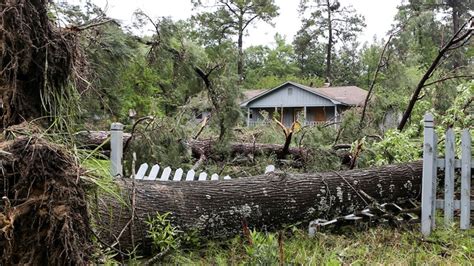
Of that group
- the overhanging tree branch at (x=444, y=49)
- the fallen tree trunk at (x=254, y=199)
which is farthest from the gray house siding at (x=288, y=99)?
the fallen tree trunk at (x=254, y=199)

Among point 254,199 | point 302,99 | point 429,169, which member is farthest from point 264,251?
point 302,99

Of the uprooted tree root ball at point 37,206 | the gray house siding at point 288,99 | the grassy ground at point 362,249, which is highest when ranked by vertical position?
the gray house siding at point 288,99

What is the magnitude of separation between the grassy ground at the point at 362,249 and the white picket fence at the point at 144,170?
936mm

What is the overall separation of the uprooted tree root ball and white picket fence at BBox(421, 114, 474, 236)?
378 centimetres

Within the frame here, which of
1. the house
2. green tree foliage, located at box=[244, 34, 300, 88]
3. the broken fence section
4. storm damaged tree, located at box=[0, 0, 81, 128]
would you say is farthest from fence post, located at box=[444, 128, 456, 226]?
green tree foliage, located at box=[244, 34, 300, 88]

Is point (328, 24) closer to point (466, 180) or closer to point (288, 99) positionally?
point (288, 99)

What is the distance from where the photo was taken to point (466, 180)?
4.46 metres

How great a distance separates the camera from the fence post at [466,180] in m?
4.41

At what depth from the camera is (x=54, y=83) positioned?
213 cm

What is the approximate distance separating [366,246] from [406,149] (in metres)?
2.50

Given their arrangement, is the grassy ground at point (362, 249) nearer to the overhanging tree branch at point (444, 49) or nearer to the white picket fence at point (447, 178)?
the white picket fence at point (447, 178)

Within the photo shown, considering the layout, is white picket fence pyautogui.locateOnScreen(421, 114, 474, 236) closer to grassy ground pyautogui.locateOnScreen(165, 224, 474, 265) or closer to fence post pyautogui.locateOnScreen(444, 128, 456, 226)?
fence post pyautogui.locateOnScreen(444, 128, 456, 226)

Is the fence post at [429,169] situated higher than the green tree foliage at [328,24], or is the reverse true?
the green tree foliage at [328,24]

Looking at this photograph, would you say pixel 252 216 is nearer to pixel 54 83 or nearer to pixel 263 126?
pixel 54 83
